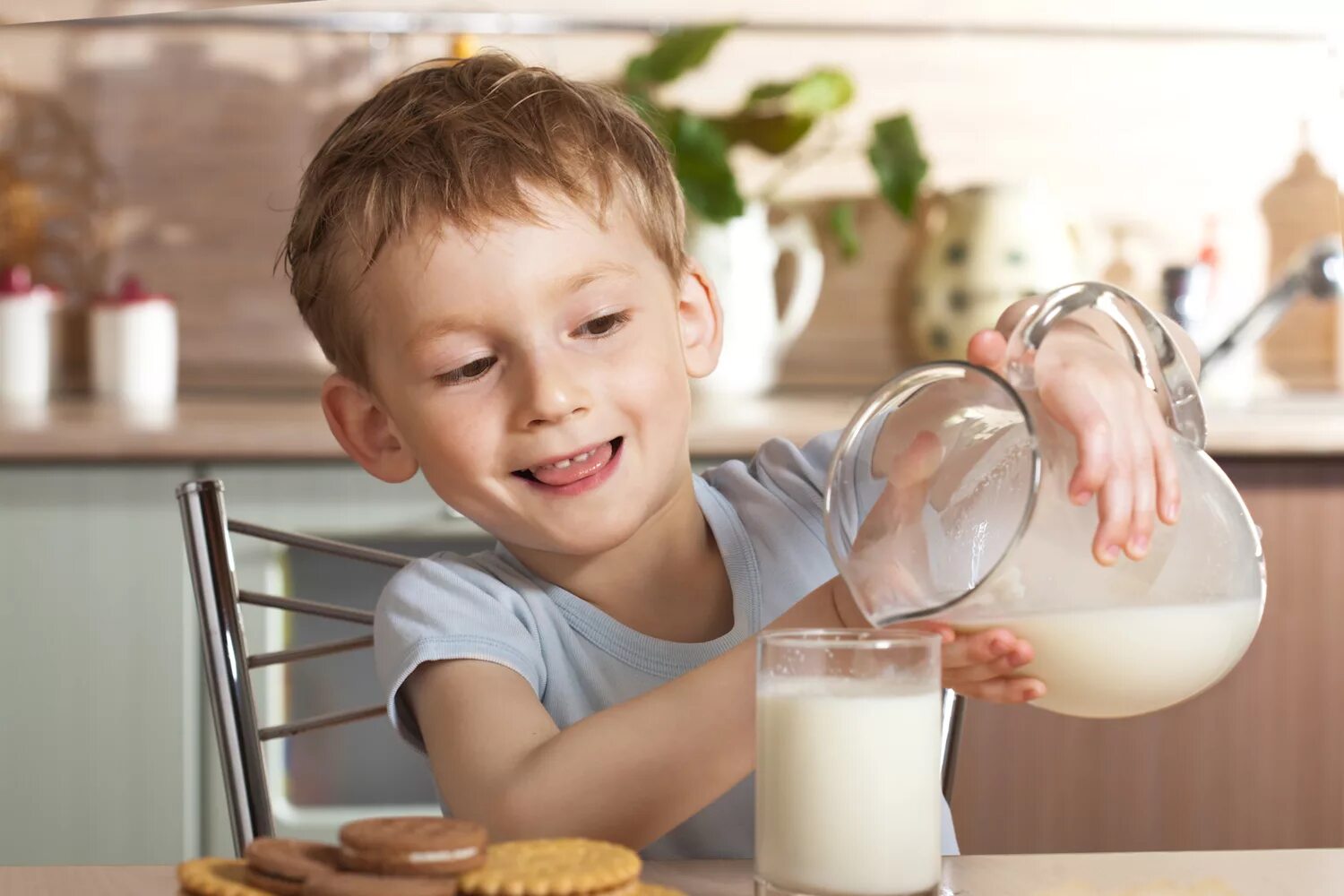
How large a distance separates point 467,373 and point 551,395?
7cm

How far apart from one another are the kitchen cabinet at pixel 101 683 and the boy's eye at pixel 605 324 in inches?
38.0

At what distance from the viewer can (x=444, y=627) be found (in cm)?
86

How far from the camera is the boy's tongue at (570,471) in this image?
2.89 ft

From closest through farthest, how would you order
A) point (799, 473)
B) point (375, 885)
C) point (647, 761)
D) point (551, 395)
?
point (375, 885) < point (647, 761) < point (551, 395) < point (799, 473)

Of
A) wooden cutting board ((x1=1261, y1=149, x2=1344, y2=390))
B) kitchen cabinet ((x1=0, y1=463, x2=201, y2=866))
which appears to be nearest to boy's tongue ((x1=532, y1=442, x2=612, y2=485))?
kitchen cabinet ((x1=0, y1=463, x2=201, y2=866))

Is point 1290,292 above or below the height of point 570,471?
above

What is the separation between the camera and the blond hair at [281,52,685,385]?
88cm

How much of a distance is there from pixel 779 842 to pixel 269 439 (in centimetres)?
122

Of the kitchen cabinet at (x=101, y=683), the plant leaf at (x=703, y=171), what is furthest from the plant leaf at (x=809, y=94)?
the kitchen cabinet at (x=101, y=683)

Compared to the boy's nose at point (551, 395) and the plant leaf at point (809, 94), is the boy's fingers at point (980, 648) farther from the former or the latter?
the plant leaf at point (809, 94)

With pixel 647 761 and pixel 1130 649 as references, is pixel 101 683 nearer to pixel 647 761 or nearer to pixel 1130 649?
pixel 647 761

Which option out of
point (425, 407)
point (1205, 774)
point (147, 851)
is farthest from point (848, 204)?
point (425, 407)

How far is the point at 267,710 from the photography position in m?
1.74

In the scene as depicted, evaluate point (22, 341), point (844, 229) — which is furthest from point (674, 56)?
point (22, 341)
